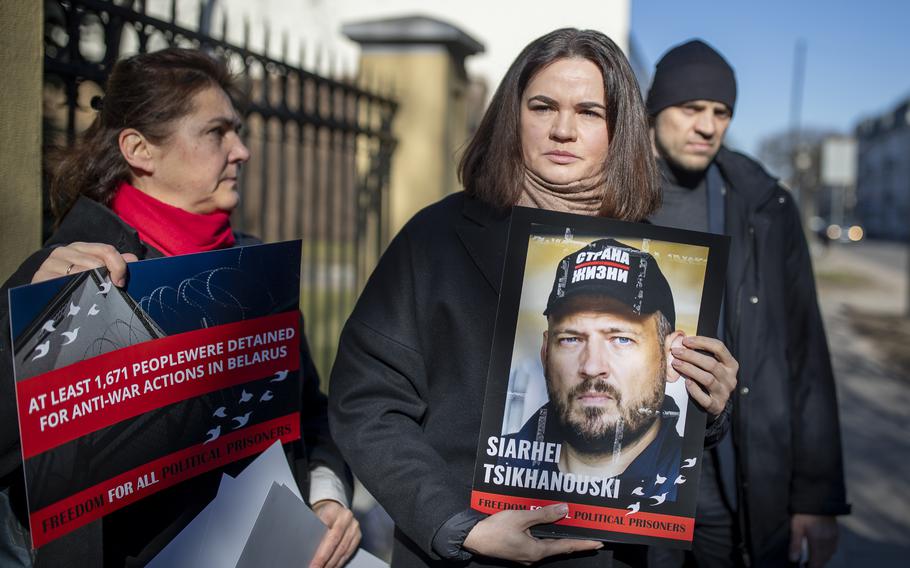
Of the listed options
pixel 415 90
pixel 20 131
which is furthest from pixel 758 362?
pixel 415 90

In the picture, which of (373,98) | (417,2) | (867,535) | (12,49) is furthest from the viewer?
(417,2)

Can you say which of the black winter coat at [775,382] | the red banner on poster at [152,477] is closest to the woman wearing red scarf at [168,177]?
the red banner on poster at [152,477]

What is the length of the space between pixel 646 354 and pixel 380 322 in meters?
0.55

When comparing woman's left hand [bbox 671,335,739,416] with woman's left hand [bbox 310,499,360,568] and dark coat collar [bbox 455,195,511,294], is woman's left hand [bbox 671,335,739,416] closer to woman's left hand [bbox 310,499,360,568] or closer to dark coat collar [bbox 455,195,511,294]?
dark coat collar [bbox 455,195,511,294]

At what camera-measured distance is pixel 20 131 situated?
2.35 metres

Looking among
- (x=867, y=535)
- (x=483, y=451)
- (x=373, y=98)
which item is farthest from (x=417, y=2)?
(x=483, y=451)

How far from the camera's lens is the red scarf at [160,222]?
198 centimetres

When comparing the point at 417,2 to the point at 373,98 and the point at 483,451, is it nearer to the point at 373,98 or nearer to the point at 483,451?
the point at 373,98

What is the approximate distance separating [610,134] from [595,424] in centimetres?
65

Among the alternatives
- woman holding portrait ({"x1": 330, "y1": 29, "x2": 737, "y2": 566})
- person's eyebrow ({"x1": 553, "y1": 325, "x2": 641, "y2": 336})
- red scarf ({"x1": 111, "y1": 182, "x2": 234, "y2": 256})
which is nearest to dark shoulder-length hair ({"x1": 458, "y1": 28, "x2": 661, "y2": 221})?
woman holding portrait ({"x1": 330, "y1": 29, "x2": 737, "y2": 566})

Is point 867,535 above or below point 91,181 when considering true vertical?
below

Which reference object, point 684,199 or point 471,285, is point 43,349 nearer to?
point 471,285

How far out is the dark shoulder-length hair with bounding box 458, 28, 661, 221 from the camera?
6.06ft

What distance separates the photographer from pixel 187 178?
2.09 meters
